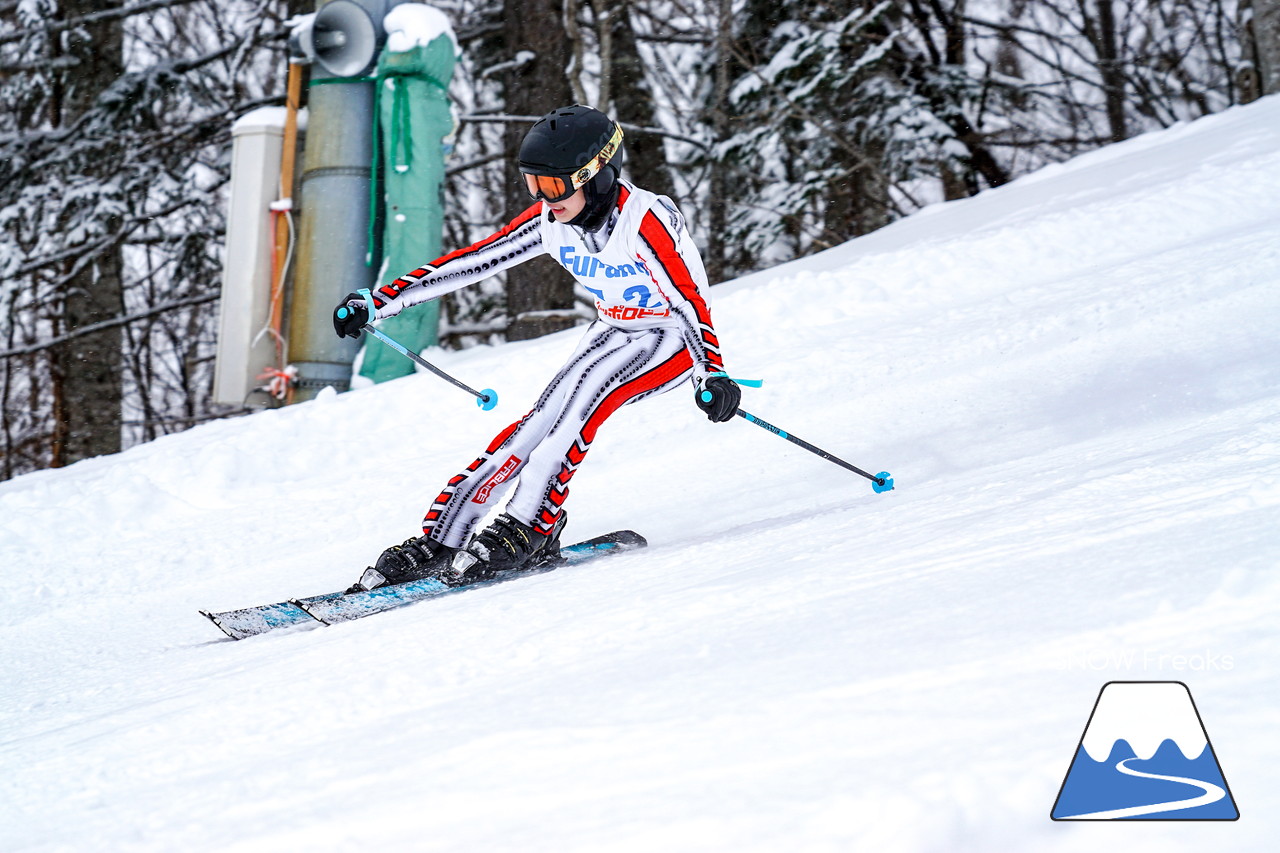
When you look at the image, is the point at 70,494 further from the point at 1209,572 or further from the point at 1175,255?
the point at 1175,255

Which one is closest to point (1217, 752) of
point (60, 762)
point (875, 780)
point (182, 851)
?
point (875, 780)

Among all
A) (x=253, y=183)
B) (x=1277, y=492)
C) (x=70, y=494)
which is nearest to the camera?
(x=1277, y=492)

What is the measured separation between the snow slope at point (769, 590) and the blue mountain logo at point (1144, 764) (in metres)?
0.03

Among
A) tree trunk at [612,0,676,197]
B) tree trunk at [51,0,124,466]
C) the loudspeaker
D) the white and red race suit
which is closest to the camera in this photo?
the white and red race suit

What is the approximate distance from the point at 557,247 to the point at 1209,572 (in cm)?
239

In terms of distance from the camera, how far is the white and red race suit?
3.70 m

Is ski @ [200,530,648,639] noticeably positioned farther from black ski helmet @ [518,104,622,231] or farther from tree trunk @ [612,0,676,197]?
tree trunk @ [612,0,676,197]

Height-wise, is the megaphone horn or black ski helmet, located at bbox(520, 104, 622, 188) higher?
the megaphone horn

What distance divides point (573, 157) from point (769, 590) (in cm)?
158

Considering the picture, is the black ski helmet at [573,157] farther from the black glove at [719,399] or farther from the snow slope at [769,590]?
the snow slope at [769,590]

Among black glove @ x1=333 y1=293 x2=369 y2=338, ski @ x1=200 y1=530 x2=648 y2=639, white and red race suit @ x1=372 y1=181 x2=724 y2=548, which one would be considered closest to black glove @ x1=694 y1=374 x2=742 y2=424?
white and red race suit @ x1=372 y1=181 x2=724 y2=548

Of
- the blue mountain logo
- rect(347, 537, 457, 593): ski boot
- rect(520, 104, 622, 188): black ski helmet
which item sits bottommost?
the blue mountain logo

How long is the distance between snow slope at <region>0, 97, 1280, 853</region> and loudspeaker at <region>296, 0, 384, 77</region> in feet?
6.98

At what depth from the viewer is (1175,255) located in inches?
215
